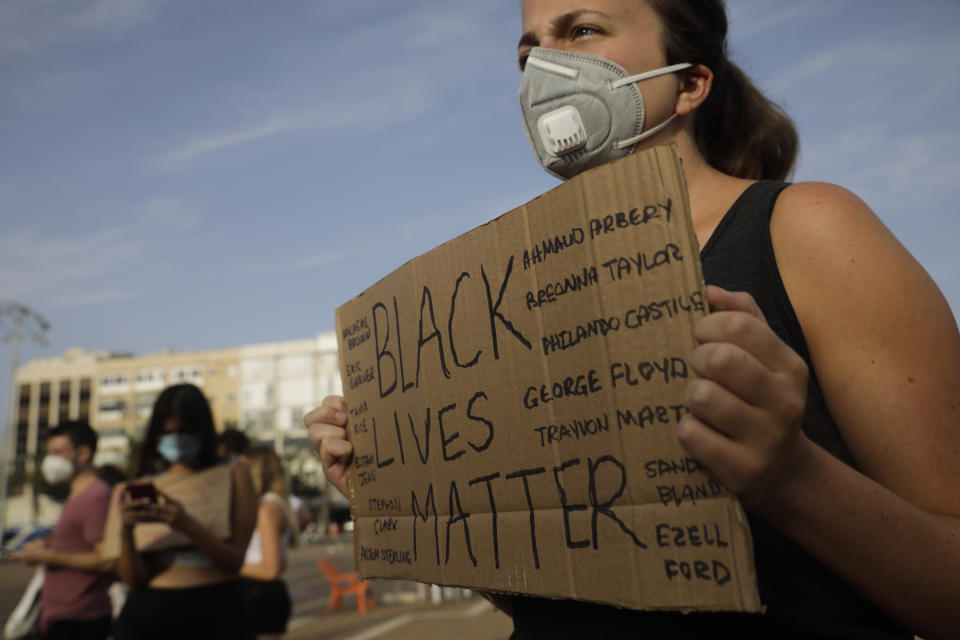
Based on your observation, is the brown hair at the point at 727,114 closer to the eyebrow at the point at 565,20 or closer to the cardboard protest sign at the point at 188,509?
the eyebrow at the point at 565,20

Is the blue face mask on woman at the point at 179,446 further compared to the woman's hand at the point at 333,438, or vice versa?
the blue face mask on woman at the point at 179,446

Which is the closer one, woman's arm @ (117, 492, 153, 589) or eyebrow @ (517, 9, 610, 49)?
eyebrow @ (517, 9, 610, 49)

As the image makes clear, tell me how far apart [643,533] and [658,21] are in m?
0.98

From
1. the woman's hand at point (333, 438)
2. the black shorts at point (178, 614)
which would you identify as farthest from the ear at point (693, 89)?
the black shorts at point (178, 614)

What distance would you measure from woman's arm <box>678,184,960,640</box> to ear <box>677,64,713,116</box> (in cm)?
43

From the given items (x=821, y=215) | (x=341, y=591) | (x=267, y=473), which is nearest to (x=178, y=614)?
(x=267, y=473)

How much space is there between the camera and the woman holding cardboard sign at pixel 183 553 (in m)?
3.60

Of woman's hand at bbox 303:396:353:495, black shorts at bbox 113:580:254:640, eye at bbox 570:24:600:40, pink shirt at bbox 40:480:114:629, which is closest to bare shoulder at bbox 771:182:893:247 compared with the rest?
eye at bbox 570:24:600:40

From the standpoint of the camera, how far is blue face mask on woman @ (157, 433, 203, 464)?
4090 millimetres

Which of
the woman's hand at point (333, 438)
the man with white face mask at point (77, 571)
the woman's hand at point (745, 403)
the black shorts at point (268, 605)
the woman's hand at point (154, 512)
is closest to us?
the woman's hand at point (745, 403)

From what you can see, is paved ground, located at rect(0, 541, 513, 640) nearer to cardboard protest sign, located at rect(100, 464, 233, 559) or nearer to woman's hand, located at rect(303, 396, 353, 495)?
cardboard protest sign, located at rect(100, 464, 233, 559)

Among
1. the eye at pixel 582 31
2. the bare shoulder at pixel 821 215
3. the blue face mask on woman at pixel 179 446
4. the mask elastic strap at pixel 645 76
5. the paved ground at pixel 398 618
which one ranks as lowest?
the paved ground at pixel 398 618

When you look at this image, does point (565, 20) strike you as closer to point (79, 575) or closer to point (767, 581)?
point (767, 581)

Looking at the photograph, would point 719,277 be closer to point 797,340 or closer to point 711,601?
point 797,340
